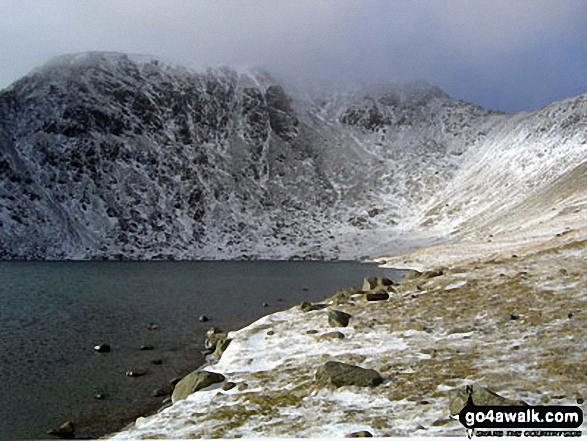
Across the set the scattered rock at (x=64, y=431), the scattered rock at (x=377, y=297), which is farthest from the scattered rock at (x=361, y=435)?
the scattered rock at (x=377, y=297)

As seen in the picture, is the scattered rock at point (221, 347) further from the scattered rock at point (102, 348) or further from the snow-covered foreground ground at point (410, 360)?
the scattered rock at point (102, 348)

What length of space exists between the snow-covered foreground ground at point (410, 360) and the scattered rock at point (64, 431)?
12.3ft

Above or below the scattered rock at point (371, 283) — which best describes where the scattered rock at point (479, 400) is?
above

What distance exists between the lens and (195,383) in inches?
826

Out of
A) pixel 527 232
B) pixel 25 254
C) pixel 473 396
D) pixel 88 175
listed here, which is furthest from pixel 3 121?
pixel 473 396

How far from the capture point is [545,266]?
34.6m

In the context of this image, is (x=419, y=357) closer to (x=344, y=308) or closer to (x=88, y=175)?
(x=344, y=308)

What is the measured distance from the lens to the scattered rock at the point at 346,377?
17.2 metres

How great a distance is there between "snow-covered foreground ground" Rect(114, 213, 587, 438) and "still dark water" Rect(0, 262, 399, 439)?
203 inches

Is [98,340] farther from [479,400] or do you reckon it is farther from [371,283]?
[479,400]
